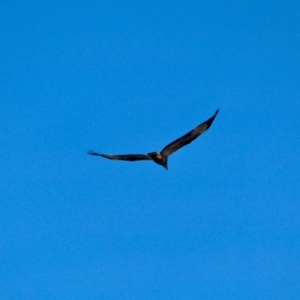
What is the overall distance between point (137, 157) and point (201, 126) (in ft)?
9.74

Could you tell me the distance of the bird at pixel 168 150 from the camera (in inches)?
1885

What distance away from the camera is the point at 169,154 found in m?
48.9

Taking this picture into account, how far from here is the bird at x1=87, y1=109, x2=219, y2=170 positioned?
1885 inches

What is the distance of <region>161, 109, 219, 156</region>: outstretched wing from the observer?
47812 mm

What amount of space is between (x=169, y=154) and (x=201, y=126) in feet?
6.37

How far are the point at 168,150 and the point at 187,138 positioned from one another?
0.92 metres

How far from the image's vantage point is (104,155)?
49625 mm

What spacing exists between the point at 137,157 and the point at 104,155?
1.40 metres

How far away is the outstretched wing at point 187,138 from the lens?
4781 cm

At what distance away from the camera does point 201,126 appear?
4781 cm

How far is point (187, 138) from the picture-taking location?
1900 inches

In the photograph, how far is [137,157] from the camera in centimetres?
4909
